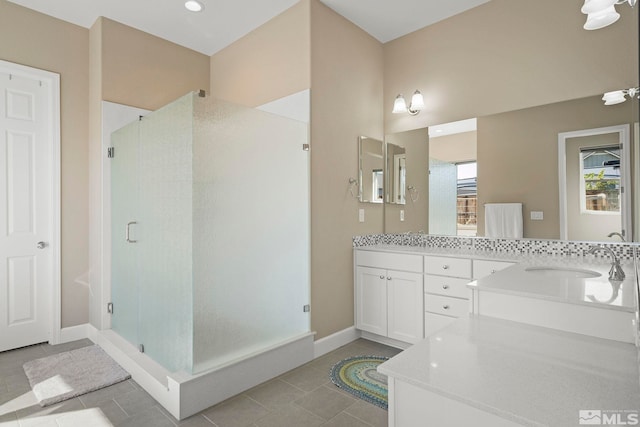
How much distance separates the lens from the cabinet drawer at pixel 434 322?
8.47ft

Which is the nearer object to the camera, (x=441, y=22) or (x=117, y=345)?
(x=117, y=345)

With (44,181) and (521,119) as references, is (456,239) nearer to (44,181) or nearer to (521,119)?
(521,119)

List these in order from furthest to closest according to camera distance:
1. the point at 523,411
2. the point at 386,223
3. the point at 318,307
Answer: the point at 386,223 < the point at 318,307 < the point at 523,411

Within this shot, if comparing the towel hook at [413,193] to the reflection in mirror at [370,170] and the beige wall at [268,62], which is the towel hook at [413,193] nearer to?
the reflection in mirror at [370,170]

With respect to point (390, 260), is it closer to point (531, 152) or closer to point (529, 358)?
point (531, 152)

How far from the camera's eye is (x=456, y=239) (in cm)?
300

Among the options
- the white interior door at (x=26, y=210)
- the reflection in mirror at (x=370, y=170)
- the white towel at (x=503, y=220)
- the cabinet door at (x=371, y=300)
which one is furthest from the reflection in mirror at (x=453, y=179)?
the white interior door at (x=26, y=210)

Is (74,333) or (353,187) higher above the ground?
(353,187)

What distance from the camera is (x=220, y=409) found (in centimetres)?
199

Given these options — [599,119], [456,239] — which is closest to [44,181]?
[456,239]

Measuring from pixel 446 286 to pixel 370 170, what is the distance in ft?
4.24

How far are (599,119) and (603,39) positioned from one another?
0.55 meters

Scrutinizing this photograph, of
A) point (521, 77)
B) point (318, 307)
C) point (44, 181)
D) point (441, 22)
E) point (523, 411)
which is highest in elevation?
point (441, 22)

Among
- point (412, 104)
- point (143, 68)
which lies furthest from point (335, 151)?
point (143, 68)
